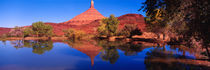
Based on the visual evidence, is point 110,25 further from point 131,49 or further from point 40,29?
point 40,29

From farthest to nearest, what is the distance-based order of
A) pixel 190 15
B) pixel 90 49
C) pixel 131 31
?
pixel 131 31 → pixel 90 49 → pixel 190 15

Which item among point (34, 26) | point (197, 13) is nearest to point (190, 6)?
point (197, 13)

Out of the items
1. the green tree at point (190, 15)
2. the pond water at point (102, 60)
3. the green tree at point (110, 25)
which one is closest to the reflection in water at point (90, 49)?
the pond water at point (102, 60)

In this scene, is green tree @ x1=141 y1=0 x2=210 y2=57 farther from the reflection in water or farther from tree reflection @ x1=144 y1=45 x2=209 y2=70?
the reflection in water

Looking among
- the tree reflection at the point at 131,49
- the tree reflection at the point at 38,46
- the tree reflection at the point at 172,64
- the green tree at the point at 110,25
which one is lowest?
the tree reflection at the point at 172,64

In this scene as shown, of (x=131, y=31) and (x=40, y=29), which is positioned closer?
(x=131, y=31)

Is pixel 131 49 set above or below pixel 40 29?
below

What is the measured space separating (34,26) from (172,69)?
5020 cm

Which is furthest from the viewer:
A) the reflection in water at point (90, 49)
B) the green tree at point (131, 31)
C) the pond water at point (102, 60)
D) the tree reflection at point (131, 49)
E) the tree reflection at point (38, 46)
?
the green tree at point (131, 31)

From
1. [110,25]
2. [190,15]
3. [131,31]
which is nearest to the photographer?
[190,15]

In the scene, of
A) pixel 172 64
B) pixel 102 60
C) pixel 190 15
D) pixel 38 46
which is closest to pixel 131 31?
pixel 38 46

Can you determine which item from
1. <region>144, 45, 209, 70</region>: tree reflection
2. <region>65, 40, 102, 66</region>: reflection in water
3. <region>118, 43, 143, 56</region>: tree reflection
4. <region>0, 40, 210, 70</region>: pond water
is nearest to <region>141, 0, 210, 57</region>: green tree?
<region>144, 45, 209, 70</region>: tree reflection

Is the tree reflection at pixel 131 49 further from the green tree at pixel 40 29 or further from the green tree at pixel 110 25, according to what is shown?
the green tree at pixel 40 29

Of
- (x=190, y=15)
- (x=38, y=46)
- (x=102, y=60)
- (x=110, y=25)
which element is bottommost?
(x=102, y=60)
